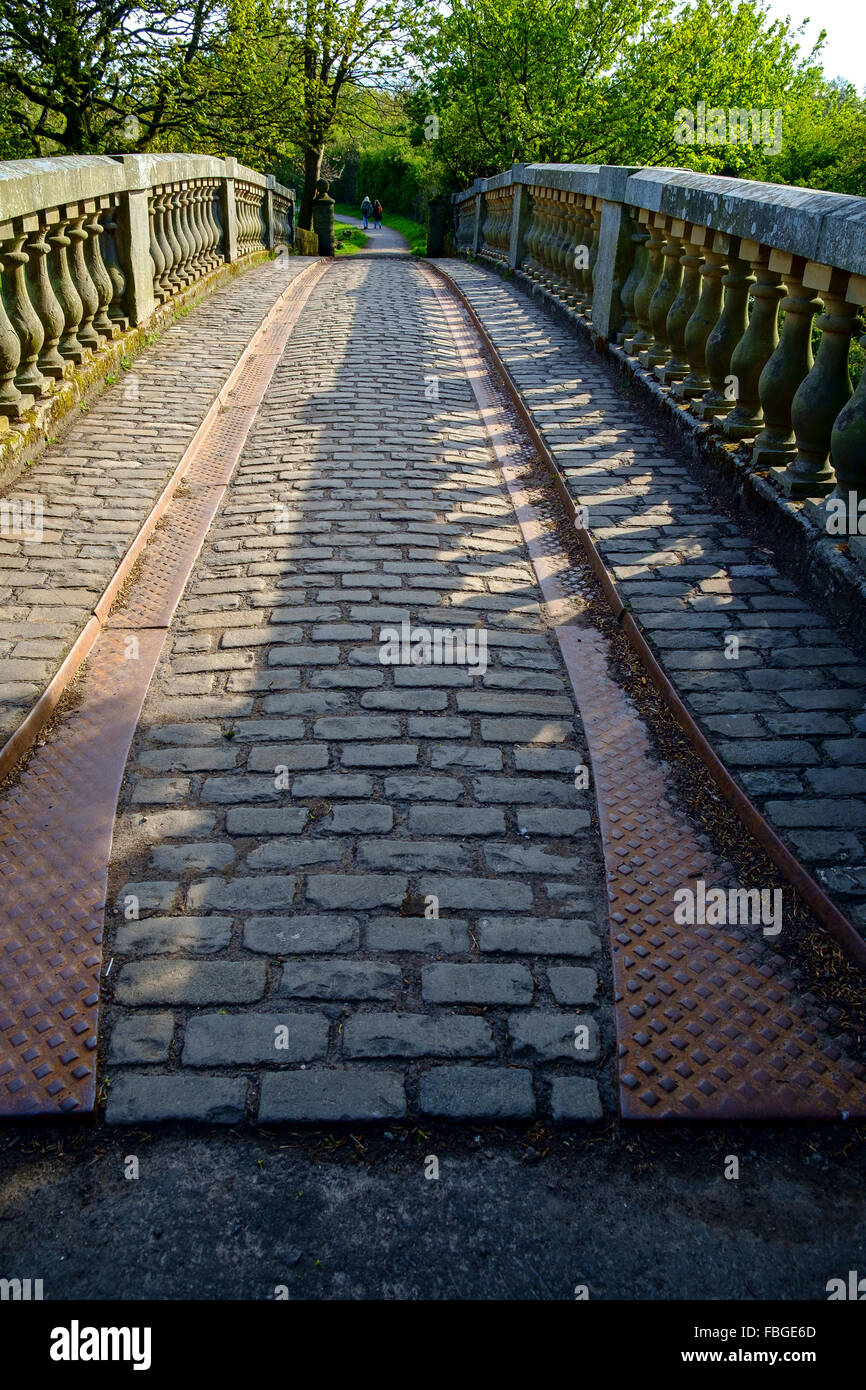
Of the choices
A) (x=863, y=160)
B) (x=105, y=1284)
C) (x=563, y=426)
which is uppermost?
(x=863, y=160)

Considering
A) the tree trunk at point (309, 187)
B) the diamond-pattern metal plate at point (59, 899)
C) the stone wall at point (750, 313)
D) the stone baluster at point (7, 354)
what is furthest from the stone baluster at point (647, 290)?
the tree trunk at point (309, 187)

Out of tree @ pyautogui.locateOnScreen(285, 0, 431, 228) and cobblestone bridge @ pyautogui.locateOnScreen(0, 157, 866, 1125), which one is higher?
tree @ pyautogui.locateOnScreen(285, 0, 431, 228)

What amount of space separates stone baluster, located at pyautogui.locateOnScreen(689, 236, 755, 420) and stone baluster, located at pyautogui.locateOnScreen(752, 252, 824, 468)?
1.88 ft

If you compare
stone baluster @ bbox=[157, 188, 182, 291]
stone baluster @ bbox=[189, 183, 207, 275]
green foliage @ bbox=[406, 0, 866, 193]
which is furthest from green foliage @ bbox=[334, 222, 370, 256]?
stone baluster @ bbox=[157, 188, 182, 291]

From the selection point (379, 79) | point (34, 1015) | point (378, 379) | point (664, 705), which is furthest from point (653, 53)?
point (34, 1015)

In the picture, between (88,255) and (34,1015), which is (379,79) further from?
(34,1015)

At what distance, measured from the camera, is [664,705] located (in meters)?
3.82

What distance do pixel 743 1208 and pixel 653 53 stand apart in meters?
25.7

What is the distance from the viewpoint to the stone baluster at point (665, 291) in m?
6.65

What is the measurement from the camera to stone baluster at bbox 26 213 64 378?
19.2 ft

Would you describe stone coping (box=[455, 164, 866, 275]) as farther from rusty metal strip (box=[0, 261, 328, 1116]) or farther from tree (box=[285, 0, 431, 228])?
tree (box=[285, 0, 431, 228])

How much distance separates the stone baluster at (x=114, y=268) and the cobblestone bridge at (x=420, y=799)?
8.65 feet

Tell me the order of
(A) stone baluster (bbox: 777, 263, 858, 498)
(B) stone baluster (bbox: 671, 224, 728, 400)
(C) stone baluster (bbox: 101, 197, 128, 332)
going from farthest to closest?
1. (C) stone baluster (bbox: 101, 197, 128, 332)
2. (B) stone baluster (bbox: 671, 224, 728, 400)
3. (A) stone baluster (bbox: 777, 263, 858, 498)

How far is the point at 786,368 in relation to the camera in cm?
479
